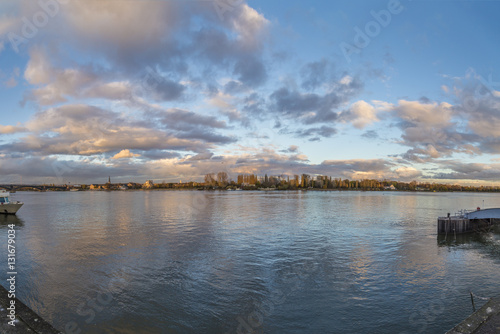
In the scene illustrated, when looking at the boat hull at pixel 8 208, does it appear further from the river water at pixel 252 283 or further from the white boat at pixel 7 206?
the river water at pixel 252 283

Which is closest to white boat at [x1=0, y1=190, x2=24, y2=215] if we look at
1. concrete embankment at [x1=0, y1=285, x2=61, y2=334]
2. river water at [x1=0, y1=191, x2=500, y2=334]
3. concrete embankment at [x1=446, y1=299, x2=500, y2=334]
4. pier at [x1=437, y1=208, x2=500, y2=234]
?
river water at [x1=0, y1=191, x2=500, y2=334]

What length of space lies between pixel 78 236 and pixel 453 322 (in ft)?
129

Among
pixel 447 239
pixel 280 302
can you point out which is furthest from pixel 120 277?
pixel 447 239

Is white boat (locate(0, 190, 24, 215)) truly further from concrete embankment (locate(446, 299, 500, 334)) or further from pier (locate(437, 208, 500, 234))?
pier (locate(437, 208, 500, 234))

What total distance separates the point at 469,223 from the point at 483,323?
4140 centimetres

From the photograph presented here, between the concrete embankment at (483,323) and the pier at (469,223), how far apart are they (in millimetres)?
33576

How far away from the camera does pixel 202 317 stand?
49.1ft

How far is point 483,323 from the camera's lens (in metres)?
11.0

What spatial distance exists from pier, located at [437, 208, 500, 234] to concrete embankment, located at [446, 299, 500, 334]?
33.6 m

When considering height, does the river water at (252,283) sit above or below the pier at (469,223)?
below

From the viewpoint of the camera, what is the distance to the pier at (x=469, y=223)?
135 feet

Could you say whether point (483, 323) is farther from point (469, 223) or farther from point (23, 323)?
point (469, 223)

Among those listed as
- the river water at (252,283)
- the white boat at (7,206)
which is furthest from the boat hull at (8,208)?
the river water at (252,283)

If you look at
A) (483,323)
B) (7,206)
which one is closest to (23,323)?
(483,323)
